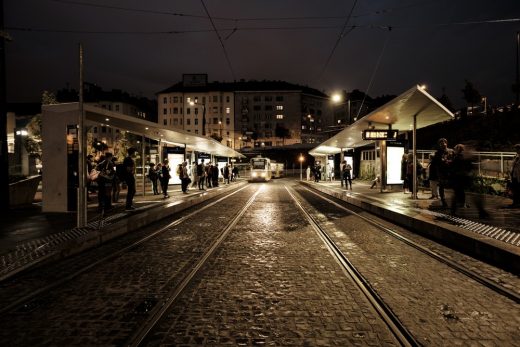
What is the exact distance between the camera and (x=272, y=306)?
4547 mm

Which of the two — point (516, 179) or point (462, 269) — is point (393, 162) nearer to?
point (516, 179)

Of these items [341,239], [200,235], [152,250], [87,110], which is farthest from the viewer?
[87,110]

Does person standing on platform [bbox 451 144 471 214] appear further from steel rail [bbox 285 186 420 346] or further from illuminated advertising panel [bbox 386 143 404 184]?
illuminated advertising panel [bbox 386 143 404 184]

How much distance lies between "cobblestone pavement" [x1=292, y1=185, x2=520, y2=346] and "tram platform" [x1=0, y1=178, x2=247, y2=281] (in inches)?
213

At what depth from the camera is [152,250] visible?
7.83 meters

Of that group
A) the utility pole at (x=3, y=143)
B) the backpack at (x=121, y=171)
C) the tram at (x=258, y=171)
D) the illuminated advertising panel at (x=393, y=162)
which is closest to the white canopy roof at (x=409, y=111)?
the illuminated advertising panel at (x=393, y=162)

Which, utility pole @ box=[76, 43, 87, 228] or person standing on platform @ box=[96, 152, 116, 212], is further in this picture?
person standing on platform @ box=[96, 152, 116, 212]

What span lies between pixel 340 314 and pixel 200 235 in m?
5.84

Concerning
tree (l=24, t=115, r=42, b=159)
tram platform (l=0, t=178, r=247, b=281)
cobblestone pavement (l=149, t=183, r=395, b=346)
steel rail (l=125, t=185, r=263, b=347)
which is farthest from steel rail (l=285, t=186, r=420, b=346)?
tree (l=24, t=115, r=42, b=159)

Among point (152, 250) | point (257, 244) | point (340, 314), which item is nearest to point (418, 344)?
point (340, 314)

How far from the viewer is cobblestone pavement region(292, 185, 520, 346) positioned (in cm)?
378

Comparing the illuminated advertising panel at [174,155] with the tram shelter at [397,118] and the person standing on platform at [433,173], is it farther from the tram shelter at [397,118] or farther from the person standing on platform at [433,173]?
the person standing on platform at [433,173]

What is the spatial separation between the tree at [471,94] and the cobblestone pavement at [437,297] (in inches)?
2502

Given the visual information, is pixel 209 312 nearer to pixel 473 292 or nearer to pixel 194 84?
pixel 473 292
